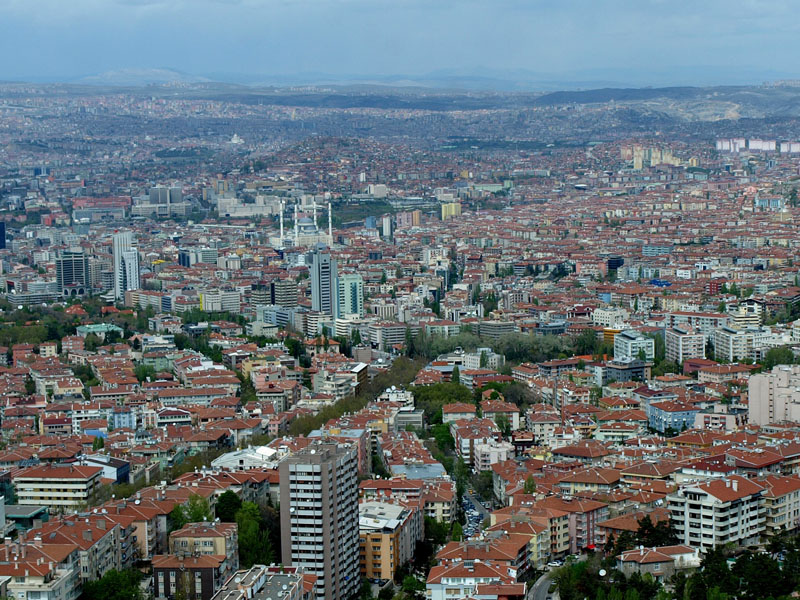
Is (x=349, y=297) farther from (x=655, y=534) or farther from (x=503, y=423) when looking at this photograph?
(x=655, y=534)

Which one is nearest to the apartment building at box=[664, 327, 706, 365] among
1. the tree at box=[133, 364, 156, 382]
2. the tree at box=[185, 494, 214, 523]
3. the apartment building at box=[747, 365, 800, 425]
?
the apartment building at box=[747, 365, 800, 425]

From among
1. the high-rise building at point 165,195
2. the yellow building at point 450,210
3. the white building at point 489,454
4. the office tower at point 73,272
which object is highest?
the white building at point 489,454

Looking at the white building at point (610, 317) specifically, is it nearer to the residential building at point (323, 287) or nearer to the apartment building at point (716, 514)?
the residential building at point (323, 287)

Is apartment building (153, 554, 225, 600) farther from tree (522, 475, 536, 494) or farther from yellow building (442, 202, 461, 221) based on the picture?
yellow building (442, 202, 461, 221)

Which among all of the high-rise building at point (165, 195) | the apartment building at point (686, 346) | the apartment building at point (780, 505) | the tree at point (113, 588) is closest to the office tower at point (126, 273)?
the apartment building at point (686, 346)

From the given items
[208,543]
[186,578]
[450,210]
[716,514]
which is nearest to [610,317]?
[716,514]

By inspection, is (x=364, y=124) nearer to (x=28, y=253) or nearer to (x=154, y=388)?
(x=28, y=253)
